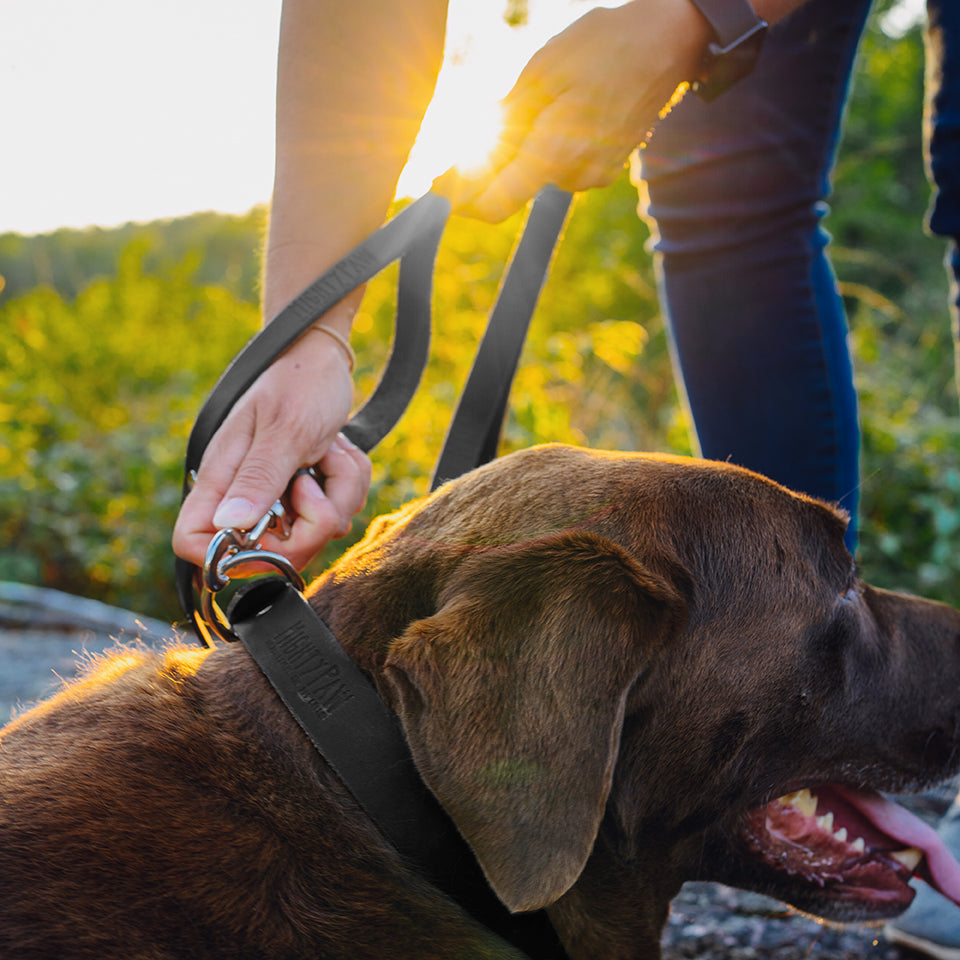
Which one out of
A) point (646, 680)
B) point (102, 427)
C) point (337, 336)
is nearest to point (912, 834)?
point (646, 680)

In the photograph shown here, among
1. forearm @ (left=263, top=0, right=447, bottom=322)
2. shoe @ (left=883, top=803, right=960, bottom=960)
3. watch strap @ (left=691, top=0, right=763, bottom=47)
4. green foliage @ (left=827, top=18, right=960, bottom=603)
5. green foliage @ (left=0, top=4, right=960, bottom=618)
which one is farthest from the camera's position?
green foliage @ (left=0, top=4, right=960, bottom=618)

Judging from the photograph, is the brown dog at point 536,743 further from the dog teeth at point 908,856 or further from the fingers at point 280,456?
the fingers at point 280,456

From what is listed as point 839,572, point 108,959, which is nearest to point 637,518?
point 839,572

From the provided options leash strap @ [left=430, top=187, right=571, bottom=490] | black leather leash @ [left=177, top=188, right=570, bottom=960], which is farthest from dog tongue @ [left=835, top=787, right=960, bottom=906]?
leash strap @ [left=430, top=187, right=571, bottom=490]

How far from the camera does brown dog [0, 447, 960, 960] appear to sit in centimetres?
137

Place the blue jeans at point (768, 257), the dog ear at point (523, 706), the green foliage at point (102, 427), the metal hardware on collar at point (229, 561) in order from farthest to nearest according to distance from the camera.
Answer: the green foliage at point (102, 427) < the blue jeans at point (768, 257) < the metal hardware on collar at point (229, 561) < the dog ear at point (523, 706)

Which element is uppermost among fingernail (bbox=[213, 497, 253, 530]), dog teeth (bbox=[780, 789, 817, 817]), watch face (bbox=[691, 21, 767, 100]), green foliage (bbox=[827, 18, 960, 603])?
watch face (bbox=[691, 21, 767, 100])

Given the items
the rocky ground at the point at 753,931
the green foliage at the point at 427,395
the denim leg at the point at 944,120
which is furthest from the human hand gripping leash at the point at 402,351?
the denim leg at the point at 944,120

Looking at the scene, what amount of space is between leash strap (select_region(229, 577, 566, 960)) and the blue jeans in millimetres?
1702

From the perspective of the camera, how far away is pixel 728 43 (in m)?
2.06

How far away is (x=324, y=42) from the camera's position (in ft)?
7.06

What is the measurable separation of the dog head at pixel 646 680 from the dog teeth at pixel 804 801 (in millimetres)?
13

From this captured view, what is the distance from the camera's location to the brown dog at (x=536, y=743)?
137cm

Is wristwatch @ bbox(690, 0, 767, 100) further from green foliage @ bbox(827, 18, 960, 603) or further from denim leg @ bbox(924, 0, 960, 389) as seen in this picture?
green foliage @ bbox(827, 18, 960, 603)
